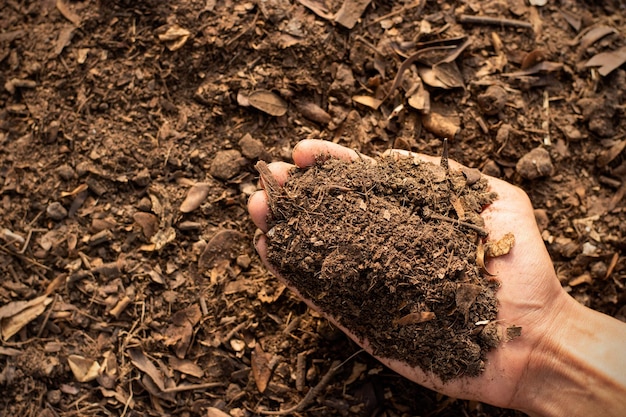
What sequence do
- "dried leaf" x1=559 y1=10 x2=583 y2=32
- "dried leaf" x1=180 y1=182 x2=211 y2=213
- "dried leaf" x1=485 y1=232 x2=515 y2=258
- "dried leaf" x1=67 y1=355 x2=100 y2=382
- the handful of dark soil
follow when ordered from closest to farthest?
1. the handful of dark soil
2. "dried leaf" x1=485 y1=232 x2=515 y2=258
3. "dried leaf" x1=67 y1=355 x2=100 y2=382
4. "dried leaf" x1=180 y1=182 x2=211 y2=213
5. "dried leaf" x1=559 y1=10 x2=583 y2=32

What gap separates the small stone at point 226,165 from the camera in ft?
8.44

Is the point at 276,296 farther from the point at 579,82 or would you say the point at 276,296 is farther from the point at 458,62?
the point at 579,82

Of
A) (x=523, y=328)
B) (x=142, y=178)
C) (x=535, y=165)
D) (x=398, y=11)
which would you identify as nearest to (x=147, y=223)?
(x=142, y=178)

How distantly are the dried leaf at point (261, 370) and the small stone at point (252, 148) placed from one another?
0.82m

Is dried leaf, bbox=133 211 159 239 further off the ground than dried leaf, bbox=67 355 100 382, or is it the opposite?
dried leaf, bbox=133 211 159 239

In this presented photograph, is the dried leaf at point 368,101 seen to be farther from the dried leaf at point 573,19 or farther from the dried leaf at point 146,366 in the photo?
the dried leaf at point 146,366

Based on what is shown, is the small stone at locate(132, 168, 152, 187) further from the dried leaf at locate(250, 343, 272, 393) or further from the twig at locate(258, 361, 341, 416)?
the twig at locate(258, 361, 341, 416)

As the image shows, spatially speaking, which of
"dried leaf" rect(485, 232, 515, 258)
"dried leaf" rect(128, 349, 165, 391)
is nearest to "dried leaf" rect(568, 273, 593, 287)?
"dried leaf" rect(485, 232, 515, 258)

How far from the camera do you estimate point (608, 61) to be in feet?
8.85

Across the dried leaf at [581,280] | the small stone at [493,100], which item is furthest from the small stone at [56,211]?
the dried leaf at [581,280]

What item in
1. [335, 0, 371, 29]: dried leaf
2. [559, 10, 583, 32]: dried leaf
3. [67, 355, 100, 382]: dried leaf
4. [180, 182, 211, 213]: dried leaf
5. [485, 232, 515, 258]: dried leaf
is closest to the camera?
[485, 232, 515, 258]: dried leaf

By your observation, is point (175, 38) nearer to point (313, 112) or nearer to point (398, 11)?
point (313, 112)

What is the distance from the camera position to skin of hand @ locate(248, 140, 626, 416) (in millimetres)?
2215

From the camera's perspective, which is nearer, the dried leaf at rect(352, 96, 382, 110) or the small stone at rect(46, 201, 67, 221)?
the small stone at rect(46, 201, 67, 221)
